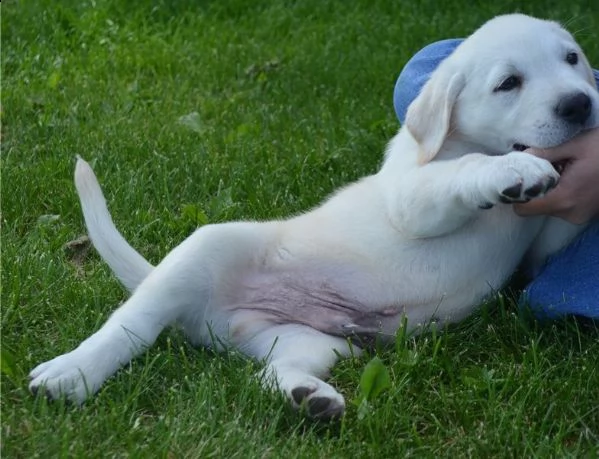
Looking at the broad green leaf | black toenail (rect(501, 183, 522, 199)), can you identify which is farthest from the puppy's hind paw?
black toenail (rect(501, 183, 522, 199))

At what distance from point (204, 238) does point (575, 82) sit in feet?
4.38

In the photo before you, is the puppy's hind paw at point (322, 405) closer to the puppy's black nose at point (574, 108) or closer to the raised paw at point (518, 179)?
the raised paw at point (518, 179)

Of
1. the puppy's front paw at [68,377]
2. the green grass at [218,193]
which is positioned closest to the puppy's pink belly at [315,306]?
the green grass at [218,193]

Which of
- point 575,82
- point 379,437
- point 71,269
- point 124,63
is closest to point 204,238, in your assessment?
point 71,269

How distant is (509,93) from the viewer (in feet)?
11.8

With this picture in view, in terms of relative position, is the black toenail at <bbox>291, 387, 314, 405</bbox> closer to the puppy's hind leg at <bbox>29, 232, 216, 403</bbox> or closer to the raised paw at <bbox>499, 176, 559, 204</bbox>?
the puppy's hind leg at <bbox>29, 232, 216, 403</bbox>

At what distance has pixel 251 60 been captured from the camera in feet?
22.1

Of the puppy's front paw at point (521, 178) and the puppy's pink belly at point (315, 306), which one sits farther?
the puppy's pink belly at point (315, 306)

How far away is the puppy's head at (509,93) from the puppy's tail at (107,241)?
106cm

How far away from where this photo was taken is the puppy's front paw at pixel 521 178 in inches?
123

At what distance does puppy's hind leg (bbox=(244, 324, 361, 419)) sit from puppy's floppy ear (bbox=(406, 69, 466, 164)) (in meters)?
0.72

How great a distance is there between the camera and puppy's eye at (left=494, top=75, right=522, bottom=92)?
3.61 m

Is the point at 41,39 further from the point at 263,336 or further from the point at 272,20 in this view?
the point at 263,336

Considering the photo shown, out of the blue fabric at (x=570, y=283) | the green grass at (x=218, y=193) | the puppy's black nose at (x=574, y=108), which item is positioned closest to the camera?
the green grass at (x=218, y=193)
